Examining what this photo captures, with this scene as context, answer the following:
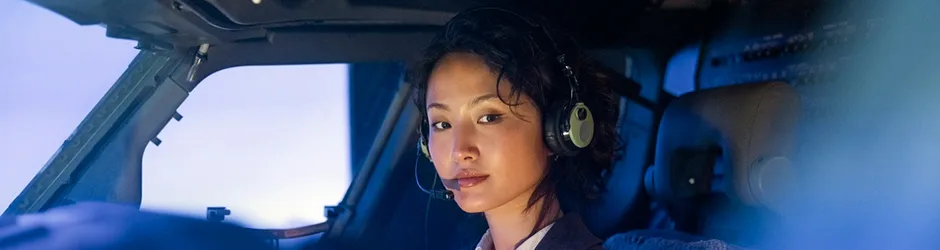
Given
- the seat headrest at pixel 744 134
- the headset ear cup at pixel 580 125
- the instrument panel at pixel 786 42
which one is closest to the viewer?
the headset ear cup at pixel 580 125

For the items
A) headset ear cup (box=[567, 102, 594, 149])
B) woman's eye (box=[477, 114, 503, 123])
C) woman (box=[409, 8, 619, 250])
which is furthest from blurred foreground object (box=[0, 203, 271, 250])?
headset ear cup (box=[567, 102, 594, 149])

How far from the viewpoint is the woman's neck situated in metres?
1.27

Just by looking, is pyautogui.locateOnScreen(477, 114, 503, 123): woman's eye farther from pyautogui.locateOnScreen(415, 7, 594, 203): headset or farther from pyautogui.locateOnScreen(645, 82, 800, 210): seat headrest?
pyautogui.locateOnScreen(645, 82, 800, 210): seat headrest

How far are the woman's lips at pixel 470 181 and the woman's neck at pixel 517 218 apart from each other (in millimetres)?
70

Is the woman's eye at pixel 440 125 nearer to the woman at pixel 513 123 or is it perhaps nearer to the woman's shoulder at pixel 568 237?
the woman at pixel 513 123

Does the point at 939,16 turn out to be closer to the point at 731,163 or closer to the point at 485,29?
the point at 731,163

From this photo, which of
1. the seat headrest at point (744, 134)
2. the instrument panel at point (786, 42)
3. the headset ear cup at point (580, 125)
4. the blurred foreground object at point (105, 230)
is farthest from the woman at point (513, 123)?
the blurred foreground object at point (105, 230)

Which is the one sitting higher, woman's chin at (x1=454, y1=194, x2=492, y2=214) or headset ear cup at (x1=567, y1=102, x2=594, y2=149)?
headset ear cup at (x1=567, y1=102, x2=594, y2=149)

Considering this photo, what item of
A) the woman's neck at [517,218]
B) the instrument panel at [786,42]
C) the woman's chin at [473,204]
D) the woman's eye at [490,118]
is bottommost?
the woman's neck at [517,218]

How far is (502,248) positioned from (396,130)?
0.98m

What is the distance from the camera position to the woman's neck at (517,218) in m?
1.27

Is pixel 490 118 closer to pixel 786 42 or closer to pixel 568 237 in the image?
pixel 568 237

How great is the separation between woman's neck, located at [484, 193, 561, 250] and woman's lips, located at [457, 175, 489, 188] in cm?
7

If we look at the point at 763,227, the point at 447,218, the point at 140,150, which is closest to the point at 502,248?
the point at 763,227
